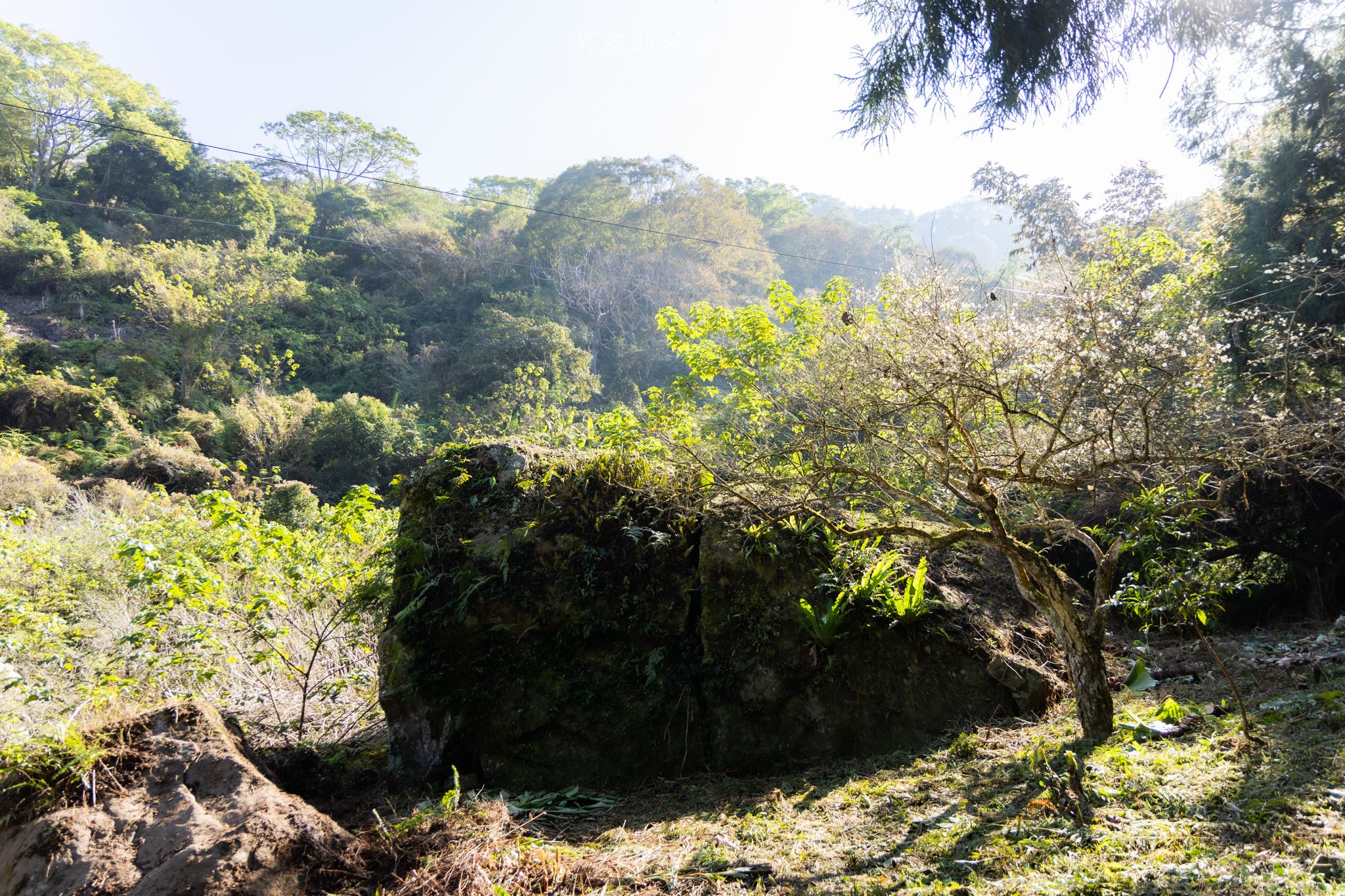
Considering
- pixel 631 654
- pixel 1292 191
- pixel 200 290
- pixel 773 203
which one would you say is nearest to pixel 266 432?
pixel 200 290

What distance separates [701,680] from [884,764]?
116 cm

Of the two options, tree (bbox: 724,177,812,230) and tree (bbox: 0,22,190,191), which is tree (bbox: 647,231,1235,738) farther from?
tree (bbox: 724,177,812,230)

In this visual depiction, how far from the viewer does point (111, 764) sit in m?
A: 2.56

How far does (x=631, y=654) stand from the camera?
4.23 meters

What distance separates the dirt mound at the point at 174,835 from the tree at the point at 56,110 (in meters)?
32.8

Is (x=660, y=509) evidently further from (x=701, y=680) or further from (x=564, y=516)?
(x=701, y=680)

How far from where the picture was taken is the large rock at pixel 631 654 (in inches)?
158

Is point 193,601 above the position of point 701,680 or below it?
above

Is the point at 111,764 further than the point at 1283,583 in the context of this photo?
No

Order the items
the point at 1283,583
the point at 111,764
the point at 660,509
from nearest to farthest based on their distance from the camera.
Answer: the point at 111,764, the point at 660,509, the point at 1283,583

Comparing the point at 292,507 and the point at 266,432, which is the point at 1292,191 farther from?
the point at 266,432

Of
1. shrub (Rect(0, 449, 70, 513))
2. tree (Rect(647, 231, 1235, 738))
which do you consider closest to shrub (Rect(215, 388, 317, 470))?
shrub (Rect(0, 449, 70, 513))

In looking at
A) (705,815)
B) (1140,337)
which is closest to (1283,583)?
(1140,337)

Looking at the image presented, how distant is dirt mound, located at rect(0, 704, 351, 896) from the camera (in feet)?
7.26
